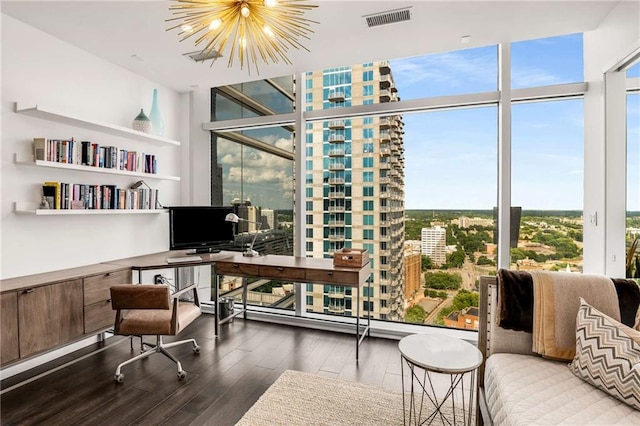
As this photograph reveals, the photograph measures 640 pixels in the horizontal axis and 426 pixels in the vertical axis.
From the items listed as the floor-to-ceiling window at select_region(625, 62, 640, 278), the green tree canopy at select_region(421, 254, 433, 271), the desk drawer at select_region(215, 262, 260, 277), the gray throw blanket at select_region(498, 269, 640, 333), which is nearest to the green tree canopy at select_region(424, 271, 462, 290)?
the green tree canopy at select_region(421, 254, 433, 271)

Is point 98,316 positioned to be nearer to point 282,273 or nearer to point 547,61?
point 282,273

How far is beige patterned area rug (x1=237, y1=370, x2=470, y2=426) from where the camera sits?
6.88ft

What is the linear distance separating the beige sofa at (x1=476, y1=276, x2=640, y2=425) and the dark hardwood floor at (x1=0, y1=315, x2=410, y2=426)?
89 centimetres

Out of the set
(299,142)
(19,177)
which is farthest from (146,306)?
(299,142)

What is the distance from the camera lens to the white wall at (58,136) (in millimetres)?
2686

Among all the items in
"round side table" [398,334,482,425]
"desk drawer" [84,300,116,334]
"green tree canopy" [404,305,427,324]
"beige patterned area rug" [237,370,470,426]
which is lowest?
"beige patterned area rug" [237,370,470,426]

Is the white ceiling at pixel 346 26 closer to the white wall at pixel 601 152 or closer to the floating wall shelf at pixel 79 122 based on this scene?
the white wall at pixel 601 152

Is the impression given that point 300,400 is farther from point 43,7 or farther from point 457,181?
point 43,7

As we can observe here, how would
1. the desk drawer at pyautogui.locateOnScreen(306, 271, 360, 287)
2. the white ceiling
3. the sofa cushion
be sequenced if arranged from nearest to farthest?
the sofa cushion
the white ceiling
the desk drawer at pyautogui.locateOnScreen(306, 271, 360, 287)

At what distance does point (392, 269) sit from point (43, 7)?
3.87m

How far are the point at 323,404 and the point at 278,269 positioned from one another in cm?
130

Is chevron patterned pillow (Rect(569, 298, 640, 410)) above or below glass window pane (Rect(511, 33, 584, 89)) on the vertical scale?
below

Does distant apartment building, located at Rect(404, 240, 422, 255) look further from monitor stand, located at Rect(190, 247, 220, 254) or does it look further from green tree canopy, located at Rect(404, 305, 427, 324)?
monitor stand, located at Rect(190, 247, 220, 254)

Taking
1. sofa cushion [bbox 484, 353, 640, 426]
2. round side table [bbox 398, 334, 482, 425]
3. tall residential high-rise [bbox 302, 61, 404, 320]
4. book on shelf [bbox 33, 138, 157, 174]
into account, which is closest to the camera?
sofa cushion [bbox 484, 353, 640, 426]
